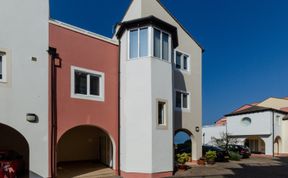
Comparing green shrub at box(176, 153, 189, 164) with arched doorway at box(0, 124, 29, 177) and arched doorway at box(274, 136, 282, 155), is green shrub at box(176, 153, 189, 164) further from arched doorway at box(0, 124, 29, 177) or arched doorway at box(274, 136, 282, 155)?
arched doorway at box(274, 136, 282, 155)

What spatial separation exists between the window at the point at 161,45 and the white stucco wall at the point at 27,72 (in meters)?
5.52

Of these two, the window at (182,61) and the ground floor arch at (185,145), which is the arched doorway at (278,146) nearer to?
the ground floor arch at (185,145)

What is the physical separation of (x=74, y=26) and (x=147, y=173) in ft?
27.0

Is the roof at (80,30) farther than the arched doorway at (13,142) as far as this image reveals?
No

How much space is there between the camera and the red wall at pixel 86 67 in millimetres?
12133

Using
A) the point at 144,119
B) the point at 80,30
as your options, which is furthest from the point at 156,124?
the point at 80,30

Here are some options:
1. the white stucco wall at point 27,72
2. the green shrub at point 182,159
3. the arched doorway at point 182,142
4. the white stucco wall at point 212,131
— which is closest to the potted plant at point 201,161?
the green shrub at point 182,159

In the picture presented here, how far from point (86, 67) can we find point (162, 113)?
187 inches

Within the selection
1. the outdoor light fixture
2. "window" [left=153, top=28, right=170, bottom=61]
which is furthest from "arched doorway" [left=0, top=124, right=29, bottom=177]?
"window" [left=153, top=28, right=170, bottom=61]

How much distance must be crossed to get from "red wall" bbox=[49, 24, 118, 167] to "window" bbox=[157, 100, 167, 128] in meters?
2.37

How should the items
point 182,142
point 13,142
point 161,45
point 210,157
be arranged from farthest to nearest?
point 182,142
point 210,157
point 161,45
point 13,142

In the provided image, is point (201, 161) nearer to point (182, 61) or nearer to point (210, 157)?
point (210, 157)

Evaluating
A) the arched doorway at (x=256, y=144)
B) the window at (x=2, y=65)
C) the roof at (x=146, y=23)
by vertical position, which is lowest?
the arched doorway at (x=256, y=144)

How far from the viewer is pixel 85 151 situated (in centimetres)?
1773
